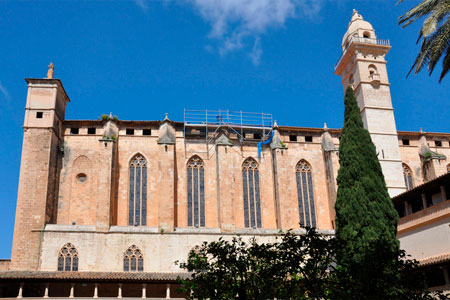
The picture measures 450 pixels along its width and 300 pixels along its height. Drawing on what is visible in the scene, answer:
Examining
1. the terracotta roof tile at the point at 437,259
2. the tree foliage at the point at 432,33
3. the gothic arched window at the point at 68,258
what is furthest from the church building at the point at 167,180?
the tree foliage at the point at 432,33

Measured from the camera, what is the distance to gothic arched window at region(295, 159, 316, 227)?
3578 centimetres

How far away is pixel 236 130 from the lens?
38.2 m

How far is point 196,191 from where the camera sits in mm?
35281

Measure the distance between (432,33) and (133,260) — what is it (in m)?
21.8

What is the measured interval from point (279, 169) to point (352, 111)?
1038 cm

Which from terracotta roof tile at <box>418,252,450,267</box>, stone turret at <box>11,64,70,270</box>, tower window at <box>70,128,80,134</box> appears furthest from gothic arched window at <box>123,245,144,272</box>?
terracotta roof tile at <box>418,252,450,267</box>

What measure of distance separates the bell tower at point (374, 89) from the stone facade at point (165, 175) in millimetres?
88

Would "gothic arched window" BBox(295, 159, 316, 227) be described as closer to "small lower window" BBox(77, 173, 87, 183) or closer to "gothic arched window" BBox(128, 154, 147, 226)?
"gothic arched window" BBox(128, 154, 147, 226)

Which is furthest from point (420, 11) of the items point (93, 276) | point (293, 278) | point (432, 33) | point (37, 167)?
point (37, 167)

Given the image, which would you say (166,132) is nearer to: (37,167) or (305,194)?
(37,167)

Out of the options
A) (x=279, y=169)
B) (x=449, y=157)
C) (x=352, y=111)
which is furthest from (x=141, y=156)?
(x=449, y=157)

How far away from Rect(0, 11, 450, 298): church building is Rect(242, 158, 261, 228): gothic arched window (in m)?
0.08

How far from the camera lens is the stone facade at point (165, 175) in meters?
30.8

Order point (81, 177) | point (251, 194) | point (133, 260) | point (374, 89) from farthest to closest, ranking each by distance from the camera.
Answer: point (374, 89) → point (251, 194) → point (81, 177) → point (133, 260)
